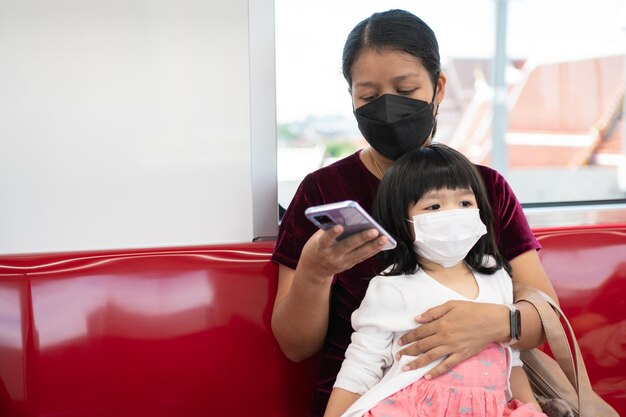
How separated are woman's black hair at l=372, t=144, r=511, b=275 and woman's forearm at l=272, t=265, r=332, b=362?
7.4 inches

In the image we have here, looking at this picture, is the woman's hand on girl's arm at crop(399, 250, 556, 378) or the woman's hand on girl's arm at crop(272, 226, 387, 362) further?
the woman's hand on girl's arm at crop(399, 250, 556, 378)

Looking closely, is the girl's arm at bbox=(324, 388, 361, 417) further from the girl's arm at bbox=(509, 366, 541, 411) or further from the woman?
the girl's arm at bbox=(509, 366, 541, 411)

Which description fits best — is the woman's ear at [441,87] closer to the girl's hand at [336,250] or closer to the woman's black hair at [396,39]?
the woman's black hair at [396,39]

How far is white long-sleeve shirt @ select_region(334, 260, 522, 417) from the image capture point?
1554mm

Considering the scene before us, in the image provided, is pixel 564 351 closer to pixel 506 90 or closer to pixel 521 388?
pixel 521 388

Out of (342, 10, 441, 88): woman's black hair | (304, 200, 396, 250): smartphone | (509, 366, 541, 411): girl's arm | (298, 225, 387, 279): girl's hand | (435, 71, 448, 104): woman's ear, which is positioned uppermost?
(342, 10, 441, 88): woman's black hair

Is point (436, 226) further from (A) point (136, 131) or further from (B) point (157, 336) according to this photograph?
(A) point (136, 131)

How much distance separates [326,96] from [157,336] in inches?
44.2

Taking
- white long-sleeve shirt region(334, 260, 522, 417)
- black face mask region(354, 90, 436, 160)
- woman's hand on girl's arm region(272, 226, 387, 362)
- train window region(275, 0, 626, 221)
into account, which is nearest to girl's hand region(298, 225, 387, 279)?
woman's hand on girl's arm region(272, 226, 387, 362)

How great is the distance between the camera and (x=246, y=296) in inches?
74.7

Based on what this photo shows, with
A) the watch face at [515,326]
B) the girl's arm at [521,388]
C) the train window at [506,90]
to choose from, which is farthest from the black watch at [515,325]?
the train window at [506,90]

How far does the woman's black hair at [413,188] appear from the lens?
159 centimetres

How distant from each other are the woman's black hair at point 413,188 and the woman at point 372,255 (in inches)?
4.0

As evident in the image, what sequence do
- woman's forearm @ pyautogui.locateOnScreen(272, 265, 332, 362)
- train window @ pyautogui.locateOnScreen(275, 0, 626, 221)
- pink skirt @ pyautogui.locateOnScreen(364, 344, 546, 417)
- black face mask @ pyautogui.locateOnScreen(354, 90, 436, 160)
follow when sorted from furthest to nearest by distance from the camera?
train window @ pyautogui.locateOnScreen(275, 0, 626, 221) < black face mask @ pyautogui.locateOnScreen(354, 90, 436, 160) < woman's forearm @ pyautogui.locateOnScreen(272, 265, 332, 362) < pink skirt @ pyautogui.locateOnScreen(364, 344, 546, 417)
